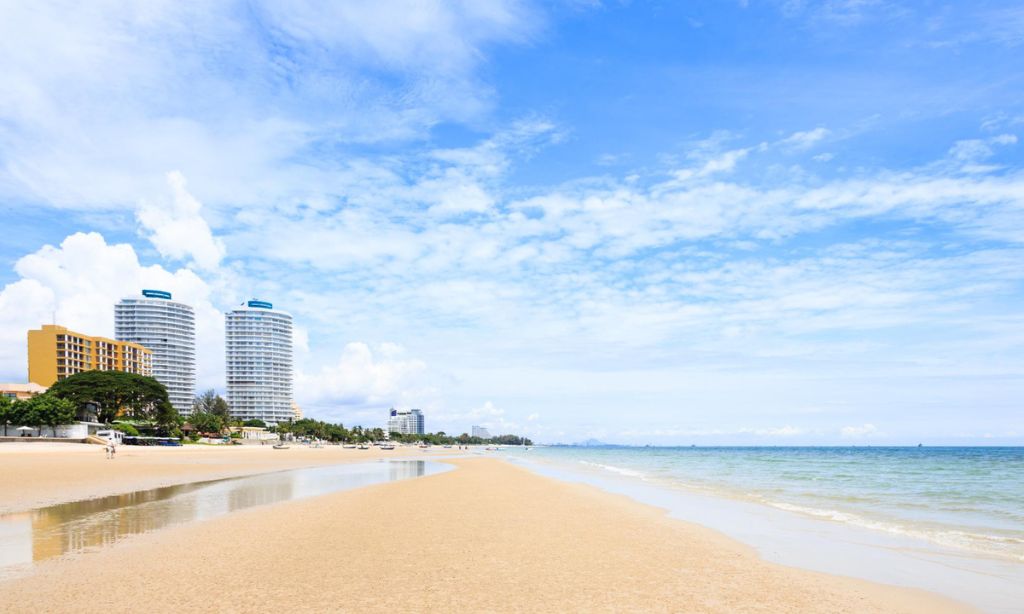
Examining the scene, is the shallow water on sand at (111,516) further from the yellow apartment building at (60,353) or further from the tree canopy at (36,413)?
the yellow apartment building at (60,353)

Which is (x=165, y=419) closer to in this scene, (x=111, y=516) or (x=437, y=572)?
(x=111, y=516)

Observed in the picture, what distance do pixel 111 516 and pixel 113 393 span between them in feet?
351

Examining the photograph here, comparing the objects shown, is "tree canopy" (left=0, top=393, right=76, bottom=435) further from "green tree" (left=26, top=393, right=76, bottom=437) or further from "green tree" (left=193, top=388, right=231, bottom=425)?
"green tree" (left=193, top=388, right=231, bottom=425)

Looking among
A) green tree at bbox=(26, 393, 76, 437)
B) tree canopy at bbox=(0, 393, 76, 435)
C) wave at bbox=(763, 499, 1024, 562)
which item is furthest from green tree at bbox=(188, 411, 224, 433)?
wave at bbox=(763, 499, 1024, 562)

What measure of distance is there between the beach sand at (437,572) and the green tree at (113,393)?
353 feet

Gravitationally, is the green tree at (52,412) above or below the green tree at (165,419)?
above

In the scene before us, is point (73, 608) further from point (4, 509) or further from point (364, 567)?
point (4, 509)

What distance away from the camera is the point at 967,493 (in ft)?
103

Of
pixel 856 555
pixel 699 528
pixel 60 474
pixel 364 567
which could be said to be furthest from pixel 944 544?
pixel 60 474

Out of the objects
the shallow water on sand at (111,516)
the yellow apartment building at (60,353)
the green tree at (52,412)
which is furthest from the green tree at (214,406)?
the shallow water on sand at (111,516)

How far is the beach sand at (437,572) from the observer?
9188 mm

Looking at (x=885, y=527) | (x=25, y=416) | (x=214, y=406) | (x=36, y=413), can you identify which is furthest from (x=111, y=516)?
(x=214, y=406)

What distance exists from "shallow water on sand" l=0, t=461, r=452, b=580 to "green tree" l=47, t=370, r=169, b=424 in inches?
3686

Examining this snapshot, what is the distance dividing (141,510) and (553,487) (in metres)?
18.0
